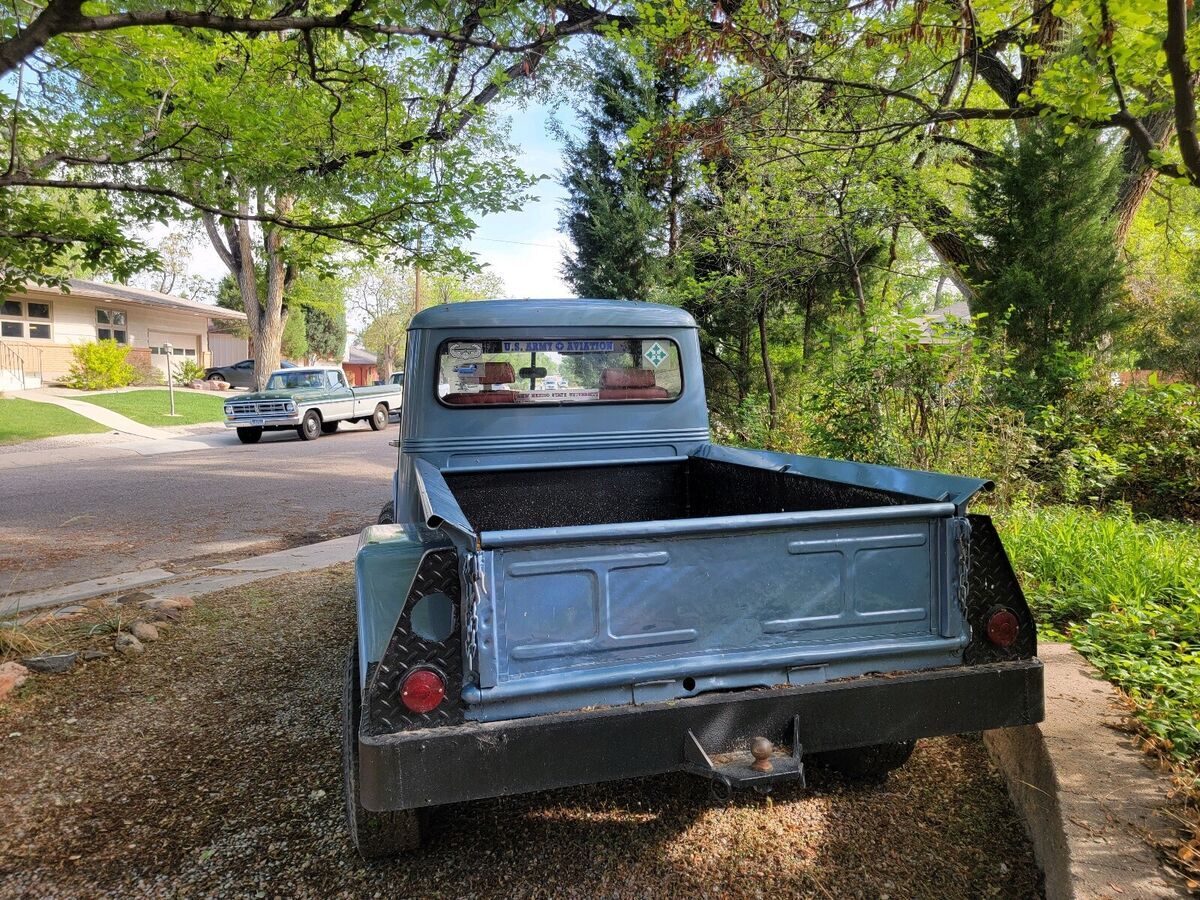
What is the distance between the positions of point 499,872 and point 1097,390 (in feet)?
28.2

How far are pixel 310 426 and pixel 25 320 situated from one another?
1810cm

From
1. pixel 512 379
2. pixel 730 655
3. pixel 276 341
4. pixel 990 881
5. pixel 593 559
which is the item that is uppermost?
pixel 276 341

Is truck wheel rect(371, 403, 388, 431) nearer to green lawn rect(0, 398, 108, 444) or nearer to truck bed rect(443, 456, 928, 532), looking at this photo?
green lawn rect(0, 398, 108, 444)

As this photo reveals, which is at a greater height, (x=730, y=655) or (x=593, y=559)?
(x=593, y=559)

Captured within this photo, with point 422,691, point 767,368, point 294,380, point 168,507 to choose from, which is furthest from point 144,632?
point 294,380

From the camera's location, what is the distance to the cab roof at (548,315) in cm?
421

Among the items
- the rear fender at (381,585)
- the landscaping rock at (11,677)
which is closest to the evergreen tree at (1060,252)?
the rear fender at (381,585)

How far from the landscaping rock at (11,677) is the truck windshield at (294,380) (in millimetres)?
16847

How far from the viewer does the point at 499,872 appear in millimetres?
2422

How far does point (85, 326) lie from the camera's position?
31.8 meters

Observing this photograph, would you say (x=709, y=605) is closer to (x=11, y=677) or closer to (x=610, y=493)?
(x=610, y=493)

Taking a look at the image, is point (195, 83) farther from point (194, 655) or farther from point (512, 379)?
point (194, 655)

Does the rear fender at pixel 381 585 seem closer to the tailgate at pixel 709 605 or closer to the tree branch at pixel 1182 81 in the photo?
the tailgate at pixel 709 605

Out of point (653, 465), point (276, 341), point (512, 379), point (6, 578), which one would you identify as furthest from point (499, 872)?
point (276, 341)
